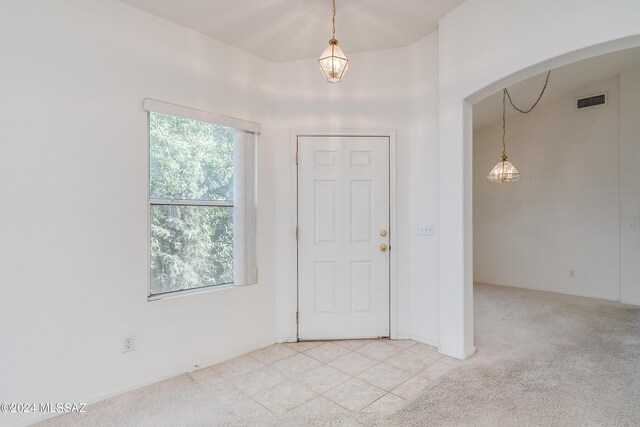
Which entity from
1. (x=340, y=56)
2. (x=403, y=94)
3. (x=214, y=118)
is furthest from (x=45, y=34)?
(x=403, y=94)

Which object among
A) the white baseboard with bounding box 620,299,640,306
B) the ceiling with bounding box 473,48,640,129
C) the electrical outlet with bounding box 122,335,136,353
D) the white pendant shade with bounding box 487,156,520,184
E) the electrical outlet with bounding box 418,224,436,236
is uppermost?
the ceiling with bounding box 473,48,640,129

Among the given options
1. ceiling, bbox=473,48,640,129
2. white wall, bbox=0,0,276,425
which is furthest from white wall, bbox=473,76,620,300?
white wall, bbox=0,0,276,425

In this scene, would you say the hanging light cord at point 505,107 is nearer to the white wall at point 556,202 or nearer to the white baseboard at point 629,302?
the white wall at point 556,202

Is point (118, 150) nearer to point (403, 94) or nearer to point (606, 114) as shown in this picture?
point (403, 94)

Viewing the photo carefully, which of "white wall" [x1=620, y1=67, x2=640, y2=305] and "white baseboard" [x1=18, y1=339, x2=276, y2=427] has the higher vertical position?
"white wall" [x1=620, y1=67, x2=640, y2=305]

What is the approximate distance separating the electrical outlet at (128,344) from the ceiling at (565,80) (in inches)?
205

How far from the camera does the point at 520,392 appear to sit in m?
2.35

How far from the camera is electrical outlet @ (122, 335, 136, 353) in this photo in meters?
2.44

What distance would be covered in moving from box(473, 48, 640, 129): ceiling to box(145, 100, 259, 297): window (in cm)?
388

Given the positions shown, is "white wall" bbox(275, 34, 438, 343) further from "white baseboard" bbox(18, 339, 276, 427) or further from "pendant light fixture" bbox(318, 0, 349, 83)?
"pendant light fixture" bbox(318, 0, 349, 83)

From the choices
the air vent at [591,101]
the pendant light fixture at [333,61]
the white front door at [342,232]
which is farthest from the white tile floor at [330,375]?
the air vent at [591,101]

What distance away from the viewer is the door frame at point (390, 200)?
3.42 metres

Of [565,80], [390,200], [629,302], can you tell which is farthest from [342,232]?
[629,302]

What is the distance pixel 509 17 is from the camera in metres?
2.53
